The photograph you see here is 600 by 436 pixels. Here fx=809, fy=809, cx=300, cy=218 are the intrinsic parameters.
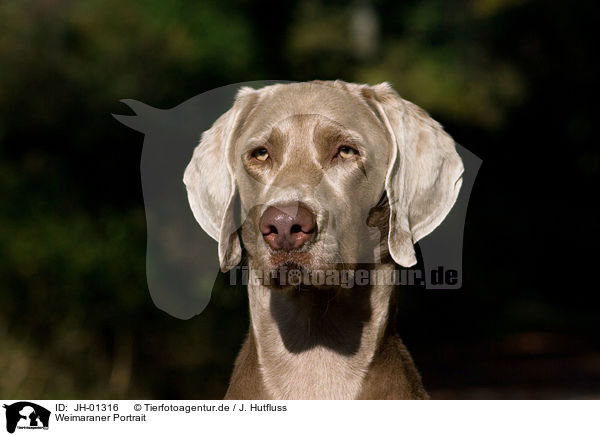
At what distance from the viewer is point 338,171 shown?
308 cm

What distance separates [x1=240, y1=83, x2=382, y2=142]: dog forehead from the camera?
10.3 feet

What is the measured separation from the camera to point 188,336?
7871 millimetres

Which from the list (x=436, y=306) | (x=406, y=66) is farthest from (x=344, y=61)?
(x=436, y=306)

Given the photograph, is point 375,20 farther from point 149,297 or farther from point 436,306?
point 149,297

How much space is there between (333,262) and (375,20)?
13.3 meters

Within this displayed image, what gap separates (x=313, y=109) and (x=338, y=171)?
0.90ft

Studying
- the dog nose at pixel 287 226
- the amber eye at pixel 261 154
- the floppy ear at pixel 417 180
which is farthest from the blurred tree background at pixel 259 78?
the dog nose at pixel 287 226

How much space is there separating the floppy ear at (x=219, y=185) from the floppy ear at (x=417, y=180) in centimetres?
61

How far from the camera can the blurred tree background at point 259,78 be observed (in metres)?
7.30

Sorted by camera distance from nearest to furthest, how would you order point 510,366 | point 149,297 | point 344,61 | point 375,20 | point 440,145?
point 440,145
point 149,297
point 510,366
point 344,61
point 375,20

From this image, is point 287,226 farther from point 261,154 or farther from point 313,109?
point 313,109
